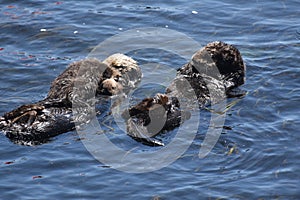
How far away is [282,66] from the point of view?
9.78 metres

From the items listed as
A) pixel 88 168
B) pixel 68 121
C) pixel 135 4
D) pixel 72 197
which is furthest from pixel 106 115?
pixel 135 4

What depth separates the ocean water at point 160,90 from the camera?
22.6 ft

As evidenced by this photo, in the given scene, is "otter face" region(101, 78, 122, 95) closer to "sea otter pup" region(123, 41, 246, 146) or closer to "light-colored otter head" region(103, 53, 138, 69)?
"light-colored otter head" region(103, 53, 138, 69)

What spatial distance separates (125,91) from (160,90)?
0.51 m

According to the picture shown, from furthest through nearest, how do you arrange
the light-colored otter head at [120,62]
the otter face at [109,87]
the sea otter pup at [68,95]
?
the light-colored otter head at [120,62]
the otter face at [109,87]
the sea otter pup at [68,95]

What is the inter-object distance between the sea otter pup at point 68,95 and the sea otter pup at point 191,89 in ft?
2.41

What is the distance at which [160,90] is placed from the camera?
363 inches

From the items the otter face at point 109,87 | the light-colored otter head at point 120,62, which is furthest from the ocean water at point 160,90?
the otter face at point 109,87

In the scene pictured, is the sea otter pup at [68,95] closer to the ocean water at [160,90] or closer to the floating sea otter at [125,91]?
the floating sea otter at [125,91]

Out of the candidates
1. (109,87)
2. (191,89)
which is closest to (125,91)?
(109,87)

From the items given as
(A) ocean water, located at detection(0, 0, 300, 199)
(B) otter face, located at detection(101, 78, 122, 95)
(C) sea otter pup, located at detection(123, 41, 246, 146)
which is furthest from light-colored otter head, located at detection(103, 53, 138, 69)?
(C) sea otter pup, located at detection(123, 41, 246, 146)

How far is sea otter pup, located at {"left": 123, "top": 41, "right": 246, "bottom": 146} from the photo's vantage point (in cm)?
766

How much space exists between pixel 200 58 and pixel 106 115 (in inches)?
70.7

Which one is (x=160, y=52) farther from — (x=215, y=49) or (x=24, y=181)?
(x=24, y=181)
